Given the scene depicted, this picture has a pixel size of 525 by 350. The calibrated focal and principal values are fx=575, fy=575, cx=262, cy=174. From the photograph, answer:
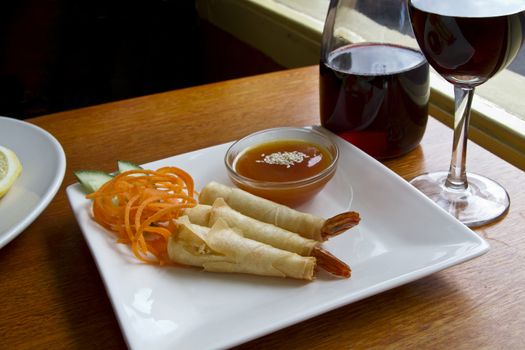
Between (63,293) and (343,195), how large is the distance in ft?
1.52

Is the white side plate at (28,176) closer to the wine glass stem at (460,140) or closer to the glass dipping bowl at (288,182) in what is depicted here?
the glass dipping bowl at (288,182)

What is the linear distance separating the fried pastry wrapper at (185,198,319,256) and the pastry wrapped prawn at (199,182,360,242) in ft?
0.07

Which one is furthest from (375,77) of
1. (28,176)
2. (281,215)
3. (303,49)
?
(303,49)

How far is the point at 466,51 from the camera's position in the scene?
2.60ft

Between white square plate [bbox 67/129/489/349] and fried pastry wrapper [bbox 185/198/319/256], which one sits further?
fried pastry wrapper [bbox 185/198/319/256]

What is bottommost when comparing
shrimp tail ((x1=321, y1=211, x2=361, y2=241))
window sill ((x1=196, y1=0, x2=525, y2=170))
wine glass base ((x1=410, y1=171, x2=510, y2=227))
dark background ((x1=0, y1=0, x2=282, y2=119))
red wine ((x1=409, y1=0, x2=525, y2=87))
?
dark background ((x1=0, y1=0, x2=282, y2=119))

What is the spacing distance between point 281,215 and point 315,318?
18 centimetres

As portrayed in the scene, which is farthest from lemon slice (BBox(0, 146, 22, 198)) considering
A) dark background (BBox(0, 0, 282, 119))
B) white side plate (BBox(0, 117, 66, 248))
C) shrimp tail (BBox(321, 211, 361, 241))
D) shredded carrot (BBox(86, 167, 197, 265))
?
dark background (BBox(0, 0, 282, 119))

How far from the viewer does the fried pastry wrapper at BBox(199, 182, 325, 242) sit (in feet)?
2.68

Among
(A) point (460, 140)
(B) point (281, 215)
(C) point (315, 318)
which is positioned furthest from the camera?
(A) point (460, 140)

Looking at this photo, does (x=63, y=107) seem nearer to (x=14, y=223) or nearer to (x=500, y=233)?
(x=14, y=223)

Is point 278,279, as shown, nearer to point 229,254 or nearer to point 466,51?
point 229,254

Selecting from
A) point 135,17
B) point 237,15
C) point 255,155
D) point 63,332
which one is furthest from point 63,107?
point 63,332

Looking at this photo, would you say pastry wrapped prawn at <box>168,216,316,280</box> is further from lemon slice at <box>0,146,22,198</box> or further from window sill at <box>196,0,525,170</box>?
window sill at <box>196,0,525,170</box>
